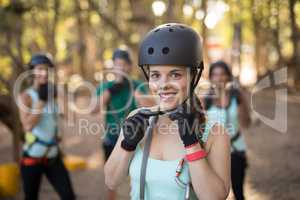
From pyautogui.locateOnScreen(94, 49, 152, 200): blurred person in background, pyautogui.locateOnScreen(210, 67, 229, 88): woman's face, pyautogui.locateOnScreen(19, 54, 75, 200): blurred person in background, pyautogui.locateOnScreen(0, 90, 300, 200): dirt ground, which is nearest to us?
pyautogui.locateOnScreen(19, 54, 75, 200): blurred person in background

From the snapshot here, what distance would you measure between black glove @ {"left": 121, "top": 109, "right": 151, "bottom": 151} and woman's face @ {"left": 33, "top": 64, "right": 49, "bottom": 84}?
2535 mm

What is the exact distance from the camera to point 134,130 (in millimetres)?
2148

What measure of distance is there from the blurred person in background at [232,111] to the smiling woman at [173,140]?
77.2 inches

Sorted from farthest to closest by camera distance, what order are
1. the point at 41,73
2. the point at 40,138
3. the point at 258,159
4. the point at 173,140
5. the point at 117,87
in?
1. the point at 258,159
2. the point at 117,87
3. the point at 41,73
4. the point at 40,138
5. the point at 173,140

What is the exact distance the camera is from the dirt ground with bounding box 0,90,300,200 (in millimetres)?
6668

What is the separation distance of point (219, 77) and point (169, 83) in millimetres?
2577

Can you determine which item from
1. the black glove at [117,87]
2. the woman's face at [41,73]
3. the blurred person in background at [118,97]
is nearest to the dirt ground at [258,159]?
the blurred person in background at [118,97]

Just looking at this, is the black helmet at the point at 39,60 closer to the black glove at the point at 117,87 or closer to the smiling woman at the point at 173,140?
the black glove at the point at 117,87

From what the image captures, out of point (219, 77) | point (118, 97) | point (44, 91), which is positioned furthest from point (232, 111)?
point (44, 91)

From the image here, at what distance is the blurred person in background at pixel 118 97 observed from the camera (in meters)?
4.91

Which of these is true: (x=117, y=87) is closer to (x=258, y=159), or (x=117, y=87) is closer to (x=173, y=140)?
(x=173, y=140)

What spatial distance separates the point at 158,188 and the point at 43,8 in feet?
29.9

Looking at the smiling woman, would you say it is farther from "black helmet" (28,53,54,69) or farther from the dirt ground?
the dirt ground

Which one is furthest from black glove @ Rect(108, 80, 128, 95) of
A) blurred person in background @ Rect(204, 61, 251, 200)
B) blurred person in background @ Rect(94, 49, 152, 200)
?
blurred person in background @ Rect(204, 61, 251, 200)
